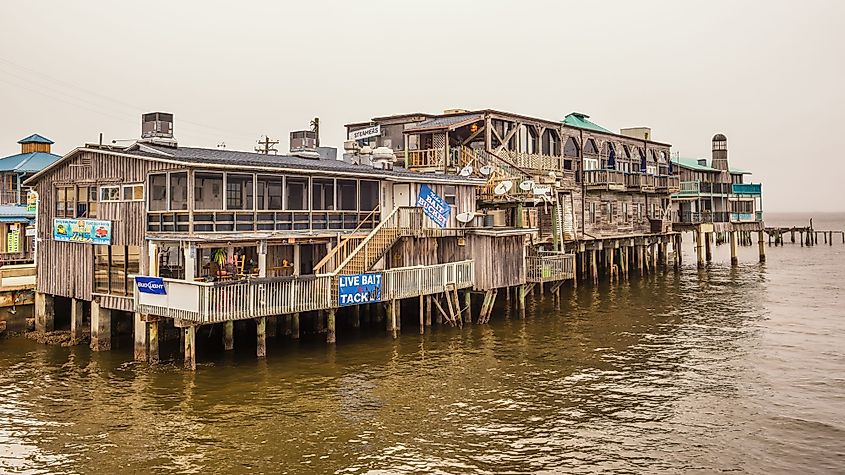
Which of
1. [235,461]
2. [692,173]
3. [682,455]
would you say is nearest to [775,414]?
[682,455]

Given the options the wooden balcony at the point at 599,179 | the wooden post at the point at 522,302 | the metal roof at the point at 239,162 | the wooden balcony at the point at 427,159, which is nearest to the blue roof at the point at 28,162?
the metal roof at the point at 239,162

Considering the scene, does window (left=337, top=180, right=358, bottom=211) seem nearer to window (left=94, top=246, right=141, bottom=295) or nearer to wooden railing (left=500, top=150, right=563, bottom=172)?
Answer: window (left=94, top=246, right=141, bottom=295)

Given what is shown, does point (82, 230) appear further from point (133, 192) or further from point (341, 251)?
point (341, 251)

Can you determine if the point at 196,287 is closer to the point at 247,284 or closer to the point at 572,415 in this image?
the point at 247,284

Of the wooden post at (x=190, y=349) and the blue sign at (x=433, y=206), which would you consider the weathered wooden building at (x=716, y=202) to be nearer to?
the blue sign at (x=433, y=206)

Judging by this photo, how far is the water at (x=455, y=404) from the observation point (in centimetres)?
1755

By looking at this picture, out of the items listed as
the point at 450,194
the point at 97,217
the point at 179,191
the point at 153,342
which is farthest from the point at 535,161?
the point at 153,342

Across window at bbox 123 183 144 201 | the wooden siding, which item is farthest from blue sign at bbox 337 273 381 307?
window at bbox 123 183 144 201

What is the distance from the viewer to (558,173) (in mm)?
50531

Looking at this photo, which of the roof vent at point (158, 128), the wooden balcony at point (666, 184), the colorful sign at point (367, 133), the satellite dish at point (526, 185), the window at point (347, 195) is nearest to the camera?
the roof vent at point (158, 128)

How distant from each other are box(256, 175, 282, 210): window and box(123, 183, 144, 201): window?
452cm

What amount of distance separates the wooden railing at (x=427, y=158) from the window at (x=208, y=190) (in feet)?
67.2

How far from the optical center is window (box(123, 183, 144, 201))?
2748 cm

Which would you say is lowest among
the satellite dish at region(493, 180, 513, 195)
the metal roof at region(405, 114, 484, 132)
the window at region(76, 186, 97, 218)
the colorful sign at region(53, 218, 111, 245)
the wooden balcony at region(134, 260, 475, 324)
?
the wooden balcony at region(134, 260, 475, 324)
